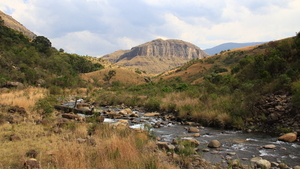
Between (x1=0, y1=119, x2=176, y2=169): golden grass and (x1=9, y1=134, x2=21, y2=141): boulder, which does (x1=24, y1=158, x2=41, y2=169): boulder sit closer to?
(x1=0, y1=119, x2=176, y2=169): golden grass

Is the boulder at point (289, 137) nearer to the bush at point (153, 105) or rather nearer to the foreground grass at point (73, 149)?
the foreground grass at point (73, 149)

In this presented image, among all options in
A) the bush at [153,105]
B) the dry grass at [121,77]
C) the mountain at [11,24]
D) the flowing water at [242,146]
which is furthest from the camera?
the mountain at [11,24]

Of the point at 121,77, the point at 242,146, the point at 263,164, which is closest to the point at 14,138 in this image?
the point at 263,164

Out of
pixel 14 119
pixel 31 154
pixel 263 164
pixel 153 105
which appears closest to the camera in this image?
pixel 31 154

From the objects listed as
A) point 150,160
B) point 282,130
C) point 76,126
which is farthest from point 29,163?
point 282,130

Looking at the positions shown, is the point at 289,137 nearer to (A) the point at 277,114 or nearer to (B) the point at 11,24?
(A) the point at 277,114

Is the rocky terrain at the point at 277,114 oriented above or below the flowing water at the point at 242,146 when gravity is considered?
above

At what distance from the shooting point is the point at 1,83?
80.6ft

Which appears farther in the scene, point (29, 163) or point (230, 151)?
point (230, 151)

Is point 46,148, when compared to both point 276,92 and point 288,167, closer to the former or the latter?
point 288,167

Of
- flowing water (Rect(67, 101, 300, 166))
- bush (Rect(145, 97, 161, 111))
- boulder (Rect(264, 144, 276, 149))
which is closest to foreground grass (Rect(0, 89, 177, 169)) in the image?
flowing water (Rect(67, 101, 300, 166))

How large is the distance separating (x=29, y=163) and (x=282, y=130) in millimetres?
10336

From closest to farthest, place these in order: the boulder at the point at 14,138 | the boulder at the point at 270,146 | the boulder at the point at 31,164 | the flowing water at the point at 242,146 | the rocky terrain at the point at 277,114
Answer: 1. the boulder at the point at 31,164
2. the boulder at the point at 14,138
3. the flowing water at the point at 242,146
4. the boulder at the point at 270,146
5. the rocky terrain at the point at 277,114

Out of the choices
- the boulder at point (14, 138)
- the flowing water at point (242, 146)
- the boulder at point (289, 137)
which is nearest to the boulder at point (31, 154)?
the boulder at point (14, 138)
